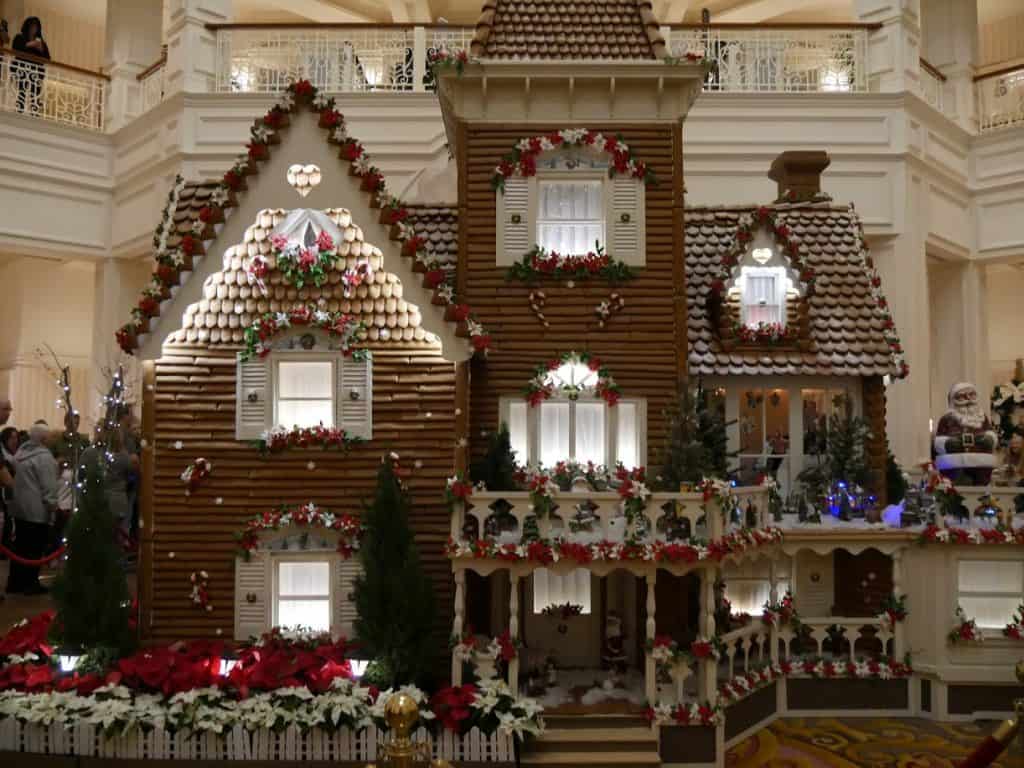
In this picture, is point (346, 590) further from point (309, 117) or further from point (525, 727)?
point (309, 117)

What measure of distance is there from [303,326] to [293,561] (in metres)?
3.03

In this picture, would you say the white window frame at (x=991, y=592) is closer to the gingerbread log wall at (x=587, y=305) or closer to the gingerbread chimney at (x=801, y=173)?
the gingerbread log wall at (x=587, y=305)

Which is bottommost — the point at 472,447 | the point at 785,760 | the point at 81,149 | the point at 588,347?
the point at 785,760

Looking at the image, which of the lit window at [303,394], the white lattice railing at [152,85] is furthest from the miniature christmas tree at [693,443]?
the white lattice railing at [152,85]

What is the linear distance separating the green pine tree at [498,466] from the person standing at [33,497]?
293 inches

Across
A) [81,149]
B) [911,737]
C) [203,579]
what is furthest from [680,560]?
[81,149]

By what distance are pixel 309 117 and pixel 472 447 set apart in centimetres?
489

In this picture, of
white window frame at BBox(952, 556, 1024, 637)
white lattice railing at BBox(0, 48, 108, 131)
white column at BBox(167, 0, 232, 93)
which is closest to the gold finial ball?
white window frame at BBox(952, 556, 1024, 637)

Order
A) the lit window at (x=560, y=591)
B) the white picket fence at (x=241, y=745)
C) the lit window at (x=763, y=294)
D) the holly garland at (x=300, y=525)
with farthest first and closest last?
the lit window at (x=763, y=294) → the lit window at (x=560, y=591) → the holly garland at (x=300, y=525) → the white picket fence at (x=241, y=745)

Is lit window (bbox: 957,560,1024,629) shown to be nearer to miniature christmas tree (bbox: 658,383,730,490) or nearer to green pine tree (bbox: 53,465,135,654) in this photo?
miniature christmas tree (bbox: 658,383,730,490)

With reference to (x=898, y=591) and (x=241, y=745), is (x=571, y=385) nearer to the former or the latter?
(x=898, y=591)

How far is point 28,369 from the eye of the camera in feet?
91.8

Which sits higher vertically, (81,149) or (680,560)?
(81,149)

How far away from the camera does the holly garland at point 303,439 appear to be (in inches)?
489
